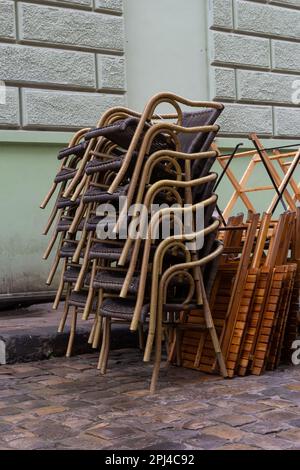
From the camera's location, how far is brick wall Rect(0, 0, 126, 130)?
589 centimetres

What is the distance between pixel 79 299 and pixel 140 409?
1.11 metres

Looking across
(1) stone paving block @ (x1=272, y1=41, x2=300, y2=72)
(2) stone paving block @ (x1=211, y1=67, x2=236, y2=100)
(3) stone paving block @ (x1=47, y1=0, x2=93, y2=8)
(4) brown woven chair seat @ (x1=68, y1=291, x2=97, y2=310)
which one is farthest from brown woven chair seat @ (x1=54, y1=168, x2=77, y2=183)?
(1) stone paving block @ (x1=272, y1=41, x2=300, y2=72)

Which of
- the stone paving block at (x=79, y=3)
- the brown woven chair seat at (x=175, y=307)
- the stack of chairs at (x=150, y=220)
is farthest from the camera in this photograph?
the stone paving block at (x=79, y=3)

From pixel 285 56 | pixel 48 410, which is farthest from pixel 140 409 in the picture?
pixel 285 56

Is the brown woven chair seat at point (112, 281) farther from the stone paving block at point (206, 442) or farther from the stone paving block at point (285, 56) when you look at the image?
the stone paving block at point (285, 56)

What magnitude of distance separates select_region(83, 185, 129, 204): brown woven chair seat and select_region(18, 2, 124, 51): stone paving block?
286 cm

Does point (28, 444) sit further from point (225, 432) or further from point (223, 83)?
point (223, 83)

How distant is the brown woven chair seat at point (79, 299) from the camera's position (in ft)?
12.8

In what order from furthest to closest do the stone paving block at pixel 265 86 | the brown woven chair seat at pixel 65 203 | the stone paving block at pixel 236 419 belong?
the stone paving block at pixel 265 86 → the brown woven chair seat at pixel 65 203 → the stone paving block at pixel 236 419

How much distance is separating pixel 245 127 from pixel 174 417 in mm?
4759

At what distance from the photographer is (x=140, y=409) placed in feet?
9.85

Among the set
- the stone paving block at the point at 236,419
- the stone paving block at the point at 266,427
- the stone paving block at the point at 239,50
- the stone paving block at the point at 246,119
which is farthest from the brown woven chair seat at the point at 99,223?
the stone paving block at the point at 239,50

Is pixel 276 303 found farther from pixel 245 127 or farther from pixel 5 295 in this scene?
pixel 245 127
